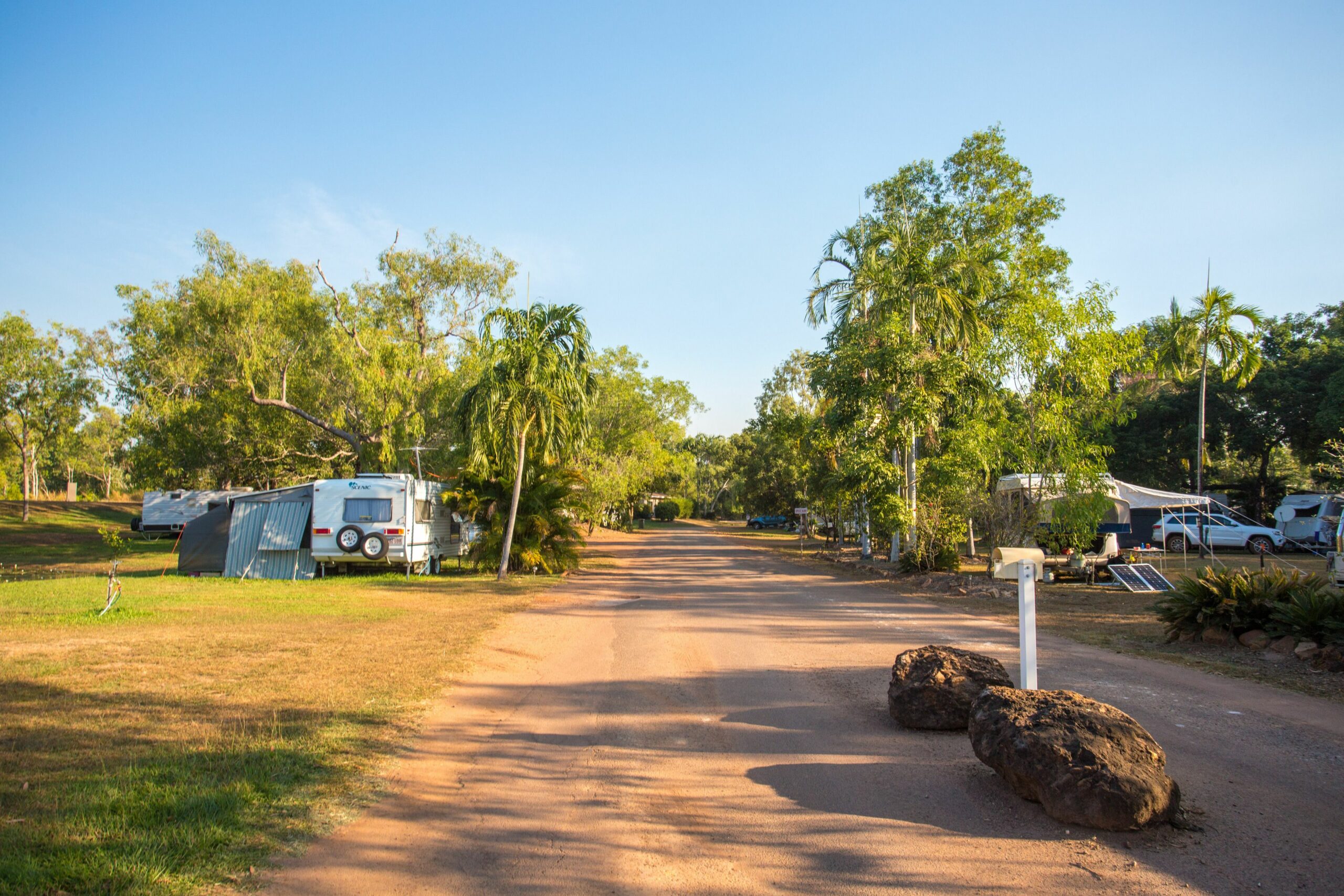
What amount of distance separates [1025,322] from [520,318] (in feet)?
37.7

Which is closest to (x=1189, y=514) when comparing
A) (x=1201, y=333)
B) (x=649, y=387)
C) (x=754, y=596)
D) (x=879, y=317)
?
(x=1201, y=333)

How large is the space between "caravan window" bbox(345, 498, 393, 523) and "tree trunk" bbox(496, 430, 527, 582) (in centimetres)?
291

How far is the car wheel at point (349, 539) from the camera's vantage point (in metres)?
18.7

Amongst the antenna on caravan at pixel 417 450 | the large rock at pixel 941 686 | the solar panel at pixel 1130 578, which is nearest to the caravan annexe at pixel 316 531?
the antenna on caravan at pixel 417 450

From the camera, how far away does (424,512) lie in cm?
2084

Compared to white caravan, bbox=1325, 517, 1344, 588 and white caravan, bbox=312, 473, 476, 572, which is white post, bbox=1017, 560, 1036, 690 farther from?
white caravan, bbox=312, 473, 476, 572

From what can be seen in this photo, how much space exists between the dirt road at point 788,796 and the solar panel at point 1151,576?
8903 millimetres

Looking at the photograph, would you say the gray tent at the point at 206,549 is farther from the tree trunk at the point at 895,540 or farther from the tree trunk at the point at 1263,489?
the tree trunk at the point at 1263,489

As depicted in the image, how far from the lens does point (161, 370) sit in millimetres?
28047

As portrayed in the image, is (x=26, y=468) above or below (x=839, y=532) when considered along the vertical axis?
above

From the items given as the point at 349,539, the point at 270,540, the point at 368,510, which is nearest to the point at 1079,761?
the point at 368,510

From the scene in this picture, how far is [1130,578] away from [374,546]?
17.2 m

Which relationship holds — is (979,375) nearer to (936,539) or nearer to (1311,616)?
(936,539)

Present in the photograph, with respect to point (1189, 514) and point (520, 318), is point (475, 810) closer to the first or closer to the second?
point (520, 318)
